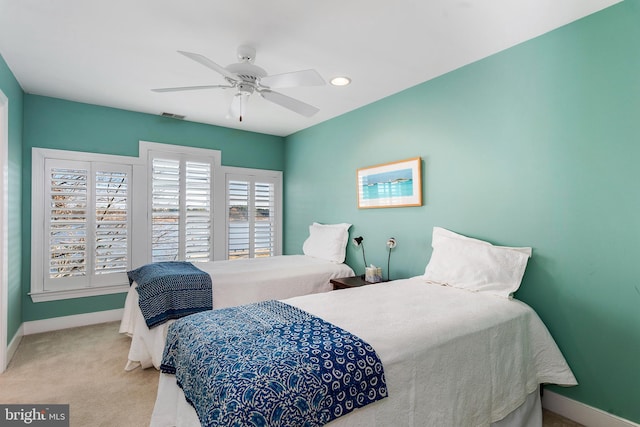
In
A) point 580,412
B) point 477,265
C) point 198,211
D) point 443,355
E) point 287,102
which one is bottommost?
point 580,412

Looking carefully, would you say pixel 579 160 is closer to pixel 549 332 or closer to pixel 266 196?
pixel 549 332

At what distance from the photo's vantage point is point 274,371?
1.15 m

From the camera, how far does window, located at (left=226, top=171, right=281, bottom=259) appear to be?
475 centimetres

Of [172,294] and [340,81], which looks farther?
[340,81]

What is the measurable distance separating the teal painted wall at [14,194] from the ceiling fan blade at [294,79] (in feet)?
7.29

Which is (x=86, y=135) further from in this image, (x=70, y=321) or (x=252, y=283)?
(x=252, y=283)

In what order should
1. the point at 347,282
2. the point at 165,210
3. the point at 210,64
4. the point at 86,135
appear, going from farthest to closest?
the point at 165,210 → the point at 86,135 → the point at 347,282 → the point at 210,64

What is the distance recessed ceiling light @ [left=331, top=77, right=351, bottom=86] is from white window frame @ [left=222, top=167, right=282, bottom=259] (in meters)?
2.26

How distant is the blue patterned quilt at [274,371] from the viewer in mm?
1066

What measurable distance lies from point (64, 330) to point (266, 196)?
117 inches

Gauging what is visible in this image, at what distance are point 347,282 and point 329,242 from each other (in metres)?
0.76

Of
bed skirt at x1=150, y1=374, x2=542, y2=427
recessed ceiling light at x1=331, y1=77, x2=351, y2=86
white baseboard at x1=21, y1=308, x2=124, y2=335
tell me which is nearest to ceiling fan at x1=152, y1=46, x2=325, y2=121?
recessed ceiling light at x1=331, y1=77, x2=351, y2=86

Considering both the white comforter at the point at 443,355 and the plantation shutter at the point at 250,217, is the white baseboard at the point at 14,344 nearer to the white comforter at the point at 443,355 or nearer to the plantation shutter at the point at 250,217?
the white comforter at the point at 443,355

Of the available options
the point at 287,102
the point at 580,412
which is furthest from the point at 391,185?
the point at 580,412
